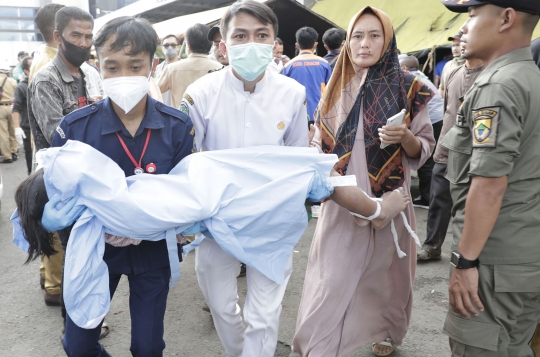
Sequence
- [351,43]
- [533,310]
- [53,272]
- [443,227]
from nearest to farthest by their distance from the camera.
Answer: [533,310]
[351,43]
[53,272]
[443,227]

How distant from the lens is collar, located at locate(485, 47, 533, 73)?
1864mm

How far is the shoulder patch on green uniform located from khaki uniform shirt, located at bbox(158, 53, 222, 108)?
3.88 meters

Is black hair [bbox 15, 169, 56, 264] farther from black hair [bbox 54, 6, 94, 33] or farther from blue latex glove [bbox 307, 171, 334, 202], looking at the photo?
black hair [bbox 54, 6, 94, 33]

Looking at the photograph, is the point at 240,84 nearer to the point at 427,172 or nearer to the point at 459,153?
the point at 459,153

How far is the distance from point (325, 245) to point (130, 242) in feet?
3.70

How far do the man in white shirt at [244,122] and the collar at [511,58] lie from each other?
40.4 inches

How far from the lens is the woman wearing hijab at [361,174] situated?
2.67 meters

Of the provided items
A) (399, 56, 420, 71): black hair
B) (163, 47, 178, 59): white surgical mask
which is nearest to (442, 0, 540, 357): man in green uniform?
(399, 56, 420, 71): black hair

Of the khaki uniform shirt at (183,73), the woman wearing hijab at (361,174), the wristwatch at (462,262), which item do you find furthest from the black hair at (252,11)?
the khaki uniform shirt at (183,73)

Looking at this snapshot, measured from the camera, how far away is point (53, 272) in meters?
3.71

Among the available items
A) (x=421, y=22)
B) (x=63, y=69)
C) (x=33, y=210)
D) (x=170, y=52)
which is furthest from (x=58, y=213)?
(x=421, y=22)

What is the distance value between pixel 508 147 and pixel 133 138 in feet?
4.83

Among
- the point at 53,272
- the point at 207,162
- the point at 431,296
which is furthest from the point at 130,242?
the point at 431,296

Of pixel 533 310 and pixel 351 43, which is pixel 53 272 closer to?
pixel 351 43
